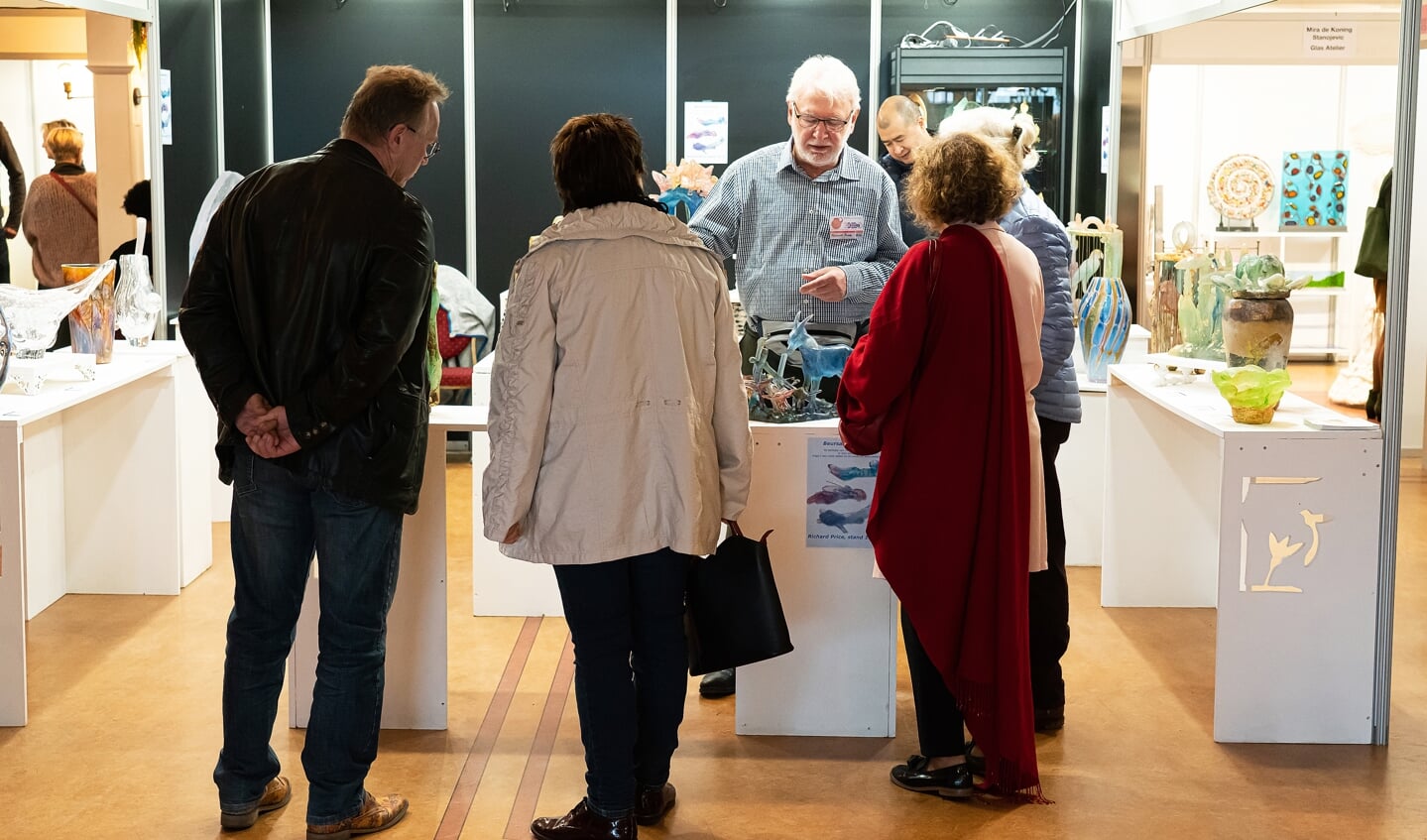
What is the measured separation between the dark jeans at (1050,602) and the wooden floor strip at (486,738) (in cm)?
135

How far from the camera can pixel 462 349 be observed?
7609 mm

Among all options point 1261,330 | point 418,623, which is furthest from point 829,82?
point 418,623

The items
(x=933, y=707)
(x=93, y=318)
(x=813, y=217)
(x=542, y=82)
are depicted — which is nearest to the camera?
(x=933, y=707)

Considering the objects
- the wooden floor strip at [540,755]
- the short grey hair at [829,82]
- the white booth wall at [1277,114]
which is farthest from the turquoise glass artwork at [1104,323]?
the wooden floor strip at [540,755]

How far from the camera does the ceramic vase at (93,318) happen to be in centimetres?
463

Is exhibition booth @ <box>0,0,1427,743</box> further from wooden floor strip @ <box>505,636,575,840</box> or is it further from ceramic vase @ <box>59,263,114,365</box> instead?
wooden floor strip @ <box>505,636,575,840</box>

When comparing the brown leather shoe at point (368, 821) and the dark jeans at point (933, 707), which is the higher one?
the dark jeans at point (933, 707)

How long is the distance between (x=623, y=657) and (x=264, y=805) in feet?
3.01

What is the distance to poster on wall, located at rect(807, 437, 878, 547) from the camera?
3543mm

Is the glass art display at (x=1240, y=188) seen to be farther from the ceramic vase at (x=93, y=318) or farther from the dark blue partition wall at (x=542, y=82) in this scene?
the dark blue partition wall at (x=542, y=82)

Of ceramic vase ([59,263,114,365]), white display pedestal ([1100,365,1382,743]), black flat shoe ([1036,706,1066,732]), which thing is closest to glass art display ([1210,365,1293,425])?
white display pedestal ([1100,365,1382,743])

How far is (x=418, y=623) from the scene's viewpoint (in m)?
3.66

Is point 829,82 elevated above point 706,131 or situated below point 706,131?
below

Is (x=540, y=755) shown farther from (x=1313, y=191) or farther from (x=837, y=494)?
(x=1313, y=191)
